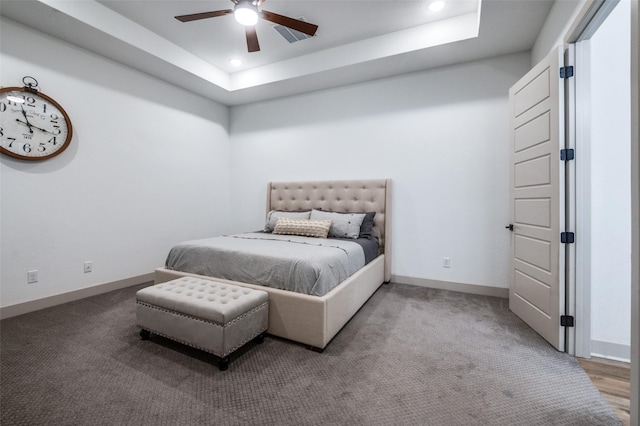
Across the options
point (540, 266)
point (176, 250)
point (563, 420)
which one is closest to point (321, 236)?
point (176, 250)

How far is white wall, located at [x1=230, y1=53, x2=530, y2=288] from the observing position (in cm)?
326

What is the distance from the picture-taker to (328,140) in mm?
4184

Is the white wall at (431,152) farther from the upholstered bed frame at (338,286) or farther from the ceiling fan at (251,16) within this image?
the ceiling fan at (251,16)

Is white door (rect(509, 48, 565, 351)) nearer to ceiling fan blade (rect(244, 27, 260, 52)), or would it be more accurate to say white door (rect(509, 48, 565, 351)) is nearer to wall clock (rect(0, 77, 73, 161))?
ceiling fan blade (rect(244, 27, 260, 52))

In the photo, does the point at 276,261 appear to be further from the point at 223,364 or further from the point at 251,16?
the point at 251,16

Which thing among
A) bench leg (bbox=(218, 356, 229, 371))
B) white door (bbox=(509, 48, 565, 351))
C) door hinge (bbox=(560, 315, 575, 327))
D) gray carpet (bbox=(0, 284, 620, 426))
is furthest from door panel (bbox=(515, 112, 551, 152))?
bench leg (bbox=(218, 356, 229, 371))

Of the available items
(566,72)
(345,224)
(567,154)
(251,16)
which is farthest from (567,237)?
(251,16)

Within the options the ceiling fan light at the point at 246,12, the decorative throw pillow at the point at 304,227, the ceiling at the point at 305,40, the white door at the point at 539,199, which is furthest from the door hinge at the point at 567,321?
the ceiling fan light at the point at 246,12

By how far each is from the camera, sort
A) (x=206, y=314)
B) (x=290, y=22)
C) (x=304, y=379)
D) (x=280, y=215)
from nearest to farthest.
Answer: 1. (x=304, y=379)
2. (x=206, y=314)
3. (x=290, y=22)
4. (x=280, y=215)

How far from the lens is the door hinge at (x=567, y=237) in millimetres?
2018

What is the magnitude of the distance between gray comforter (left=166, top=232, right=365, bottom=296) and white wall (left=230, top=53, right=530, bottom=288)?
3.95 feet

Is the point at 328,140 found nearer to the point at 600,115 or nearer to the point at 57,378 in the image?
the point at 600,115

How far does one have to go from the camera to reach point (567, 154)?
2.03m

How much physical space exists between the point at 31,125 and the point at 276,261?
277 cm
